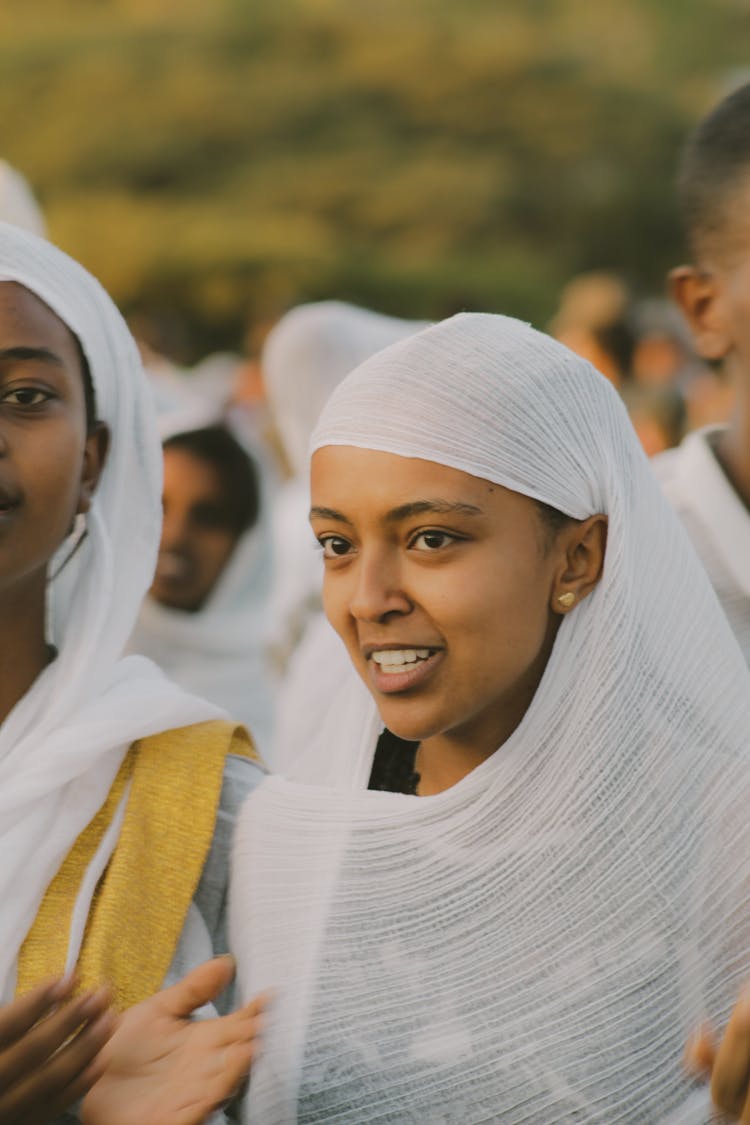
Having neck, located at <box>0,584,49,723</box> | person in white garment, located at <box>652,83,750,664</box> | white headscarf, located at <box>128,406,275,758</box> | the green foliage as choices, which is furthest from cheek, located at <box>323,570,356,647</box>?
the green foliage

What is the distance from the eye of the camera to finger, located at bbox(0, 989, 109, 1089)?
2072 mm

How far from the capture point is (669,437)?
25.1 ft

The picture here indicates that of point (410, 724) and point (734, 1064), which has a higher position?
point (410, 724)

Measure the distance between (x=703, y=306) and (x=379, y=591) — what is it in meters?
1.10

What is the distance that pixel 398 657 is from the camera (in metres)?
2.42

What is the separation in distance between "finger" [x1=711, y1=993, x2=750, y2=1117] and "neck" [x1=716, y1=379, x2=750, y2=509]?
1.29 meters

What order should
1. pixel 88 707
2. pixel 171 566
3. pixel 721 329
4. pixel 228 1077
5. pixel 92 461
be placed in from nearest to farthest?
pixel 228 1077
pixel 88 707
pixel 92 461
pixel 721 329
pixel 171 566

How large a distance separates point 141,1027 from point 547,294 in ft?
70.6

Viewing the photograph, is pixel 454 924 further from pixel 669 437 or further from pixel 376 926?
pixel 669 437

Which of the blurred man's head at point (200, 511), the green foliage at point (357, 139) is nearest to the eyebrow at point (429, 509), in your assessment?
the blurred man's head at point (200, 511)

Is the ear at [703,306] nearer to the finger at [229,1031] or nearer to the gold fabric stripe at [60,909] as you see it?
the gold fabric stripe at [60,909]

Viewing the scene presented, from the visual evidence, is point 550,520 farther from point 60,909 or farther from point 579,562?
point 60,909

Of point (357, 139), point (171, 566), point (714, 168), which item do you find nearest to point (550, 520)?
point (714, 168)

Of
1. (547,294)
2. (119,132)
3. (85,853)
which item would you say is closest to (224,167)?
(119,132)
